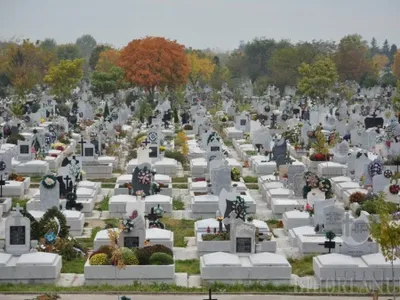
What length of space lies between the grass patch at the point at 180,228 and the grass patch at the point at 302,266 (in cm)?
353

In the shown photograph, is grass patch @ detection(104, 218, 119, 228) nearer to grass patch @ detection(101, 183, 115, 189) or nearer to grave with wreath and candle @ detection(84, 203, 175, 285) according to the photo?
grave with wreath and candle @ detection(84, 203, 175, 285)

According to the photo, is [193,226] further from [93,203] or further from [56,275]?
[56,275]

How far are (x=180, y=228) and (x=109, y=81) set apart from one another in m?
44.8

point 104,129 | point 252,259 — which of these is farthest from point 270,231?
point 104,129

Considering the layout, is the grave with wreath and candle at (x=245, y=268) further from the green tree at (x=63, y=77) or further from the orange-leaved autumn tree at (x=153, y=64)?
the green tree at (x=63, y=77)

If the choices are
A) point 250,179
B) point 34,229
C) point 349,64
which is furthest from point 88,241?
point 349,64

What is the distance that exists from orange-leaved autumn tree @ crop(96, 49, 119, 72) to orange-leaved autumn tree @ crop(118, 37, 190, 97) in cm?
1406

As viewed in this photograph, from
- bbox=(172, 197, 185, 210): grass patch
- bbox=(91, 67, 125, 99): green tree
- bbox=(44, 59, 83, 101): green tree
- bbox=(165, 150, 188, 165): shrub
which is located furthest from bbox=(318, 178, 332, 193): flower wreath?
bbox=(44, 59, 83, 101): green tree

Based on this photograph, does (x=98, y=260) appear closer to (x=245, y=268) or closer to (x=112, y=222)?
(x=245, y=268)

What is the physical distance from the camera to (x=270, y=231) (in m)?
27.0

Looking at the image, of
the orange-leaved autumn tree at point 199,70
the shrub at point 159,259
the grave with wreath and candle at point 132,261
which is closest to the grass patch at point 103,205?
the grave with wreath and candle at point 132,261

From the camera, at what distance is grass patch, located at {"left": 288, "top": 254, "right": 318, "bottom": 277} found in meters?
23.0

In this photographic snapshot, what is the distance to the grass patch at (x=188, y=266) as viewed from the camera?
23.1 meters

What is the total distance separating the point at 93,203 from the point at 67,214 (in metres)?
3.46
